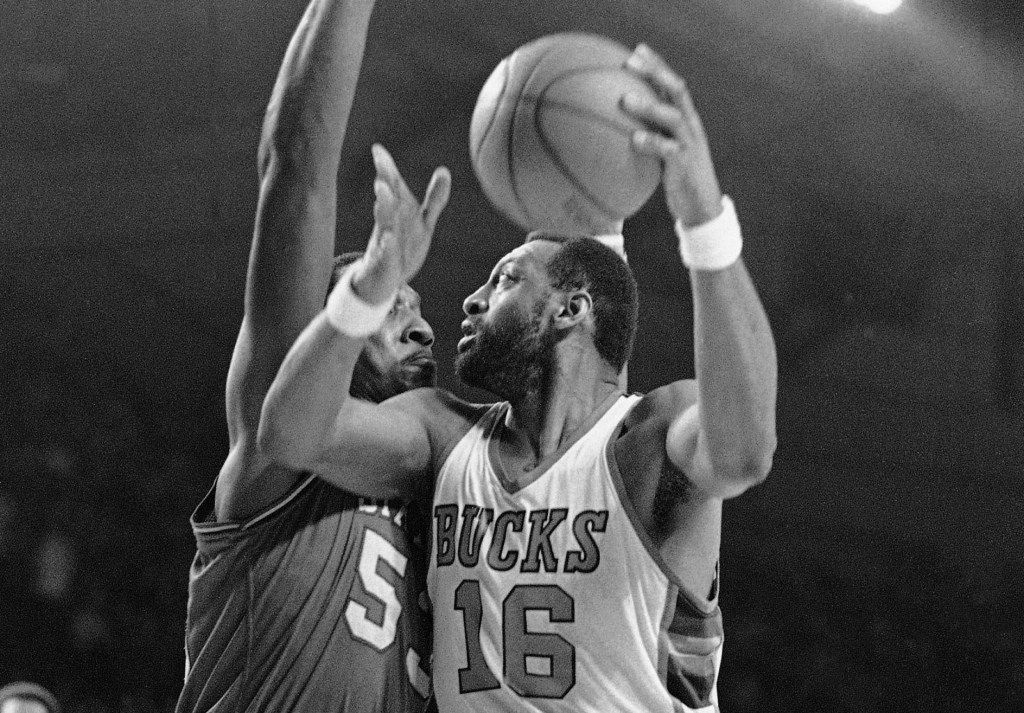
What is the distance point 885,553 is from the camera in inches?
250

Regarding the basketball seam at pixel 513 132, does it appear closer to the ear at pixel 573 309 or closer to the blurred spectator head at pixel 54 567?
the ear at pixel 573 309

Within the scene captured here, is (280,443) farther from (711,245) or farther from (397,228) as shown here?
(711,245)

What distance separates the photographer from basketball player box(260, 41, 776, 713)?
2.08 metres

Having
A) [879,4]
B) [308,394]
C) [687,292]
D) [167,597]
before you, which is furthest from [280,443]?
[879,4]

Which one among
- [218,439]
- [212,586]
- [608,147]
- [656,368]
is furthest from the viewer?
[656,368]

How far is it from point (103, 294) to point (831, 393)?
12.4 ft

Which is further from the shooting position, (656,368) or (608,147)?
(656,368)

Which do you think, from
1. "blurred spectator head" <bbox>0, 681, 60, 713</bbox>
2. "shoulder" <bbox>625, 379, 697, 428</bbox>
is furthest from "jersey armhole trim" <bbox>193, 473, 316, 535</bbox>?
"blurred spectator head" <bbox>0, 681, 60, 713</bbox>

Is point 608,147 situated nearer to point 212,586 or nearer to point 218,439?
point 212,586

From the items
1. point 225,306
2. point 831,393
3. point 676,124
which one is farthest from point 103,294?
point 676,124

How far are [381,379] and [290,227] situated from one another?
53 cm

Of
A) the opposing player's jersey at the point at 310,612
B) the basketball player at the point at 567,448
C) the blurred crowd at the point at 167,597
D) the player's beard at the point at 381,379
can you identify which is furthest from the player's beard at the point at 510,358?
the blurred crowd at the point at 167,597

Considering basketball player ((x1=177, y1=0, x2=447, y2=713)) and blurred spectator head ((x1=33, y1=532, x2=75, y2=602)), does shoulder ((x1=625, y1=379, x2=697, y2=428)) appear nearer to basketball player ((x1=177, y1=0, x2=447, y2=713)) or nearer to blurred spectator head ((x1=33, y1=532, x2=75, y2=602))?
basketball player ((x1=177, y1=0, x2=447, y2=713))

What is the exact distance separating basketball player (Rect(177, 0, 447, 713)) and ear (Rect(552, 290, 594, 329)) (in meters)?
0.53
